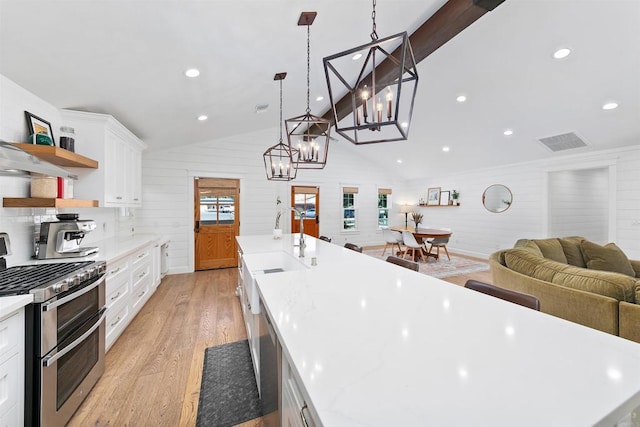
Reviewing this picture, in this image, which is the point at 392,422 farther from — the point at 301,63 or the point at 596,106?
the point at 596,106

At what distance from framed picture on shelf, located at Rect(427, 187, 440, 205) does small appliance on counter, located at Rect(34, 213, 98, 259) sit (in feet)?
25.8

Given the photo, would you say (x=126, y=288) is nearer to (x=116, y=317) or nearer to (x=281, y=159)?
(x=116, y=317)

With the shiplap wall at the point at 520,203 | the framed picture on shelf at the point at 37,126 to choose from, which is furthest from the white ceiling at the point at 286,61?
the shiplap wall at the point at 520,203

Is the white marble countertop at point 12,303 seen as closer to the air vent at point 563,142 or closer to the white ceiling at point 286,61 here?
the white ceiling at point 286,61

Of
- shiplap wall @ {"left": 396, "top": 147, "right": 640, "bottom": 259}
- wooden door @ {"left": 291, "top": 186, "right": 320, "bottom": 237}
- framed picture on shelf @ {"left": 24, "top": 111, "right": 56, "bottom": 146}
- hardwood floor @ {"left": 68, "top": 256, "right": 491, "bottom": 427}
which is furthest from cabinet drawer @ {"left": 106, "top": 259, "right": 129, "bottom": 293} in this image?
shiplap wall @ {"left": 396, "top": 147, "right": 640, "bottom": 259}

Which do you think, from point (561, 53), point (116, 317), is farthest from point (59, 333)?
point (561, 53)

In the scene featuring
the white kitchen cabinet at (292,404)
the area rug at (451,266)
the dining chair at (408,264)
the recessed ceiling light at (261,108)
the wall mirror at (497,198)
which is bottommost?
the area rug at (451,266)

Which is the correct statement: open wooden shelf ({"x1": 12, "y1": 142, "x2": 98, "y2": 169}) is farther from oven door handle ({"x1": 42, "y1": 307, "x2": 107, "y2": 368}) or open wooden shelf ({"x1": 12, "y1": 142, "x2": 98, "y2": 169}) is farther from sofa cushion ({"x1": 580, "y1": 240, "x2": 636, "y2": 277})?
sofa cushion ({"x1": 580, "y1": 240, "x2": 636, "y2": 277})

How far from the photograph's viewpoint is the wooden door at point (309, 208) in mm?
6836

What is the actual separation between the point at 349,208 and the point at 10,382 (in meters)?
6.93

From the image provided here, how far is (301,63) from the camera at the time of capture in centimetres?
283

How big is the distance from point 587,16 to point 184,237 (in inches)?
260

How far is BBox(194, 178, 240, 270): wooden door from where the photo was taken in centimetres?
538

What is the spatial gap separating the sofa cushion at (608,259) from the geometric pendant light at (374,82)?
8.78 feet
